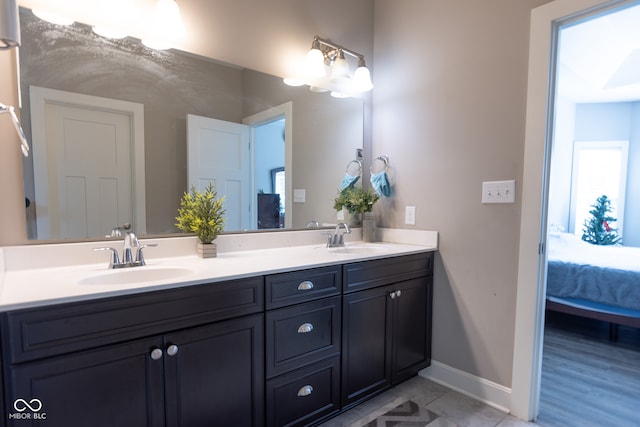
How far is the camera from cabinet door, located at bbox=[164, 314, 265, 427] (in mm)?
1133

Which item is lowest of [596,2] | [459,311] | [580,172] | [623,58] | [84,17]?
[459,311]

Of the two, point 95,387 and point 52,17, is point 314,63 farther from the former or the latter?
point 95,387

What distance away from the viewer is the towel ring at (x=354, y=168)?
7.79ft

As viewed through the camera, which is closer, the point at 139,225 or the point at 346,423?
the point at 139,225

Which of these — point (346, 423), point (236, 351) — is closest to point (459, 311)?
point (346, 423)

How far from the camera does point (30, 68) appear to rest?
1299 mm

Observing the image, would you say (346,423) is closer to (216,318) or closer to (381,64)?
(216,318)

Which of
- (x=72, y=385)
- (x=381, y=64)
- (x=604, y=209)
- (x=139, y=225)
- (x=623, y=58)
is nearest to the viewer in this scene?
(x=72, y=385)

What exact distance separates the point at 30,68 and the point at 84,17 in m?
0.30

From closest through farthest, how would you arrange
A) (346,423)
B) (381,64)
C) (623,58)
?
1. (346,423)
2. (381,64)
3. (623,58)

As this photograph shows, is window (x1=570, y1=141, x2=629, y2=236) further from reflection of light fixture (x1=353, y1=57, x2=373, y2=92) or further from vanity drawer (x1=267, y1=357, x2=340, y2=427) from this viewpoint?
vanity drawer (x1=267, y1=357, x2=340, y2=427)

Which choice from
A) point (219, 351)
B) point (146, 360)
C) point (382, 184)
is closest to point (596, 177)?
point (382, 184)

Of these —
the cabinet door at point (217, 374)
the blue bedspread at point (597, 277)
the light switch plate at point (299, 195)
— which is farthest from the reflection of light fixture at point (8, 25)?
the blue bedspread at point (597, 277)

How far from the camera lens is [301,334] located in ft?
4.78
